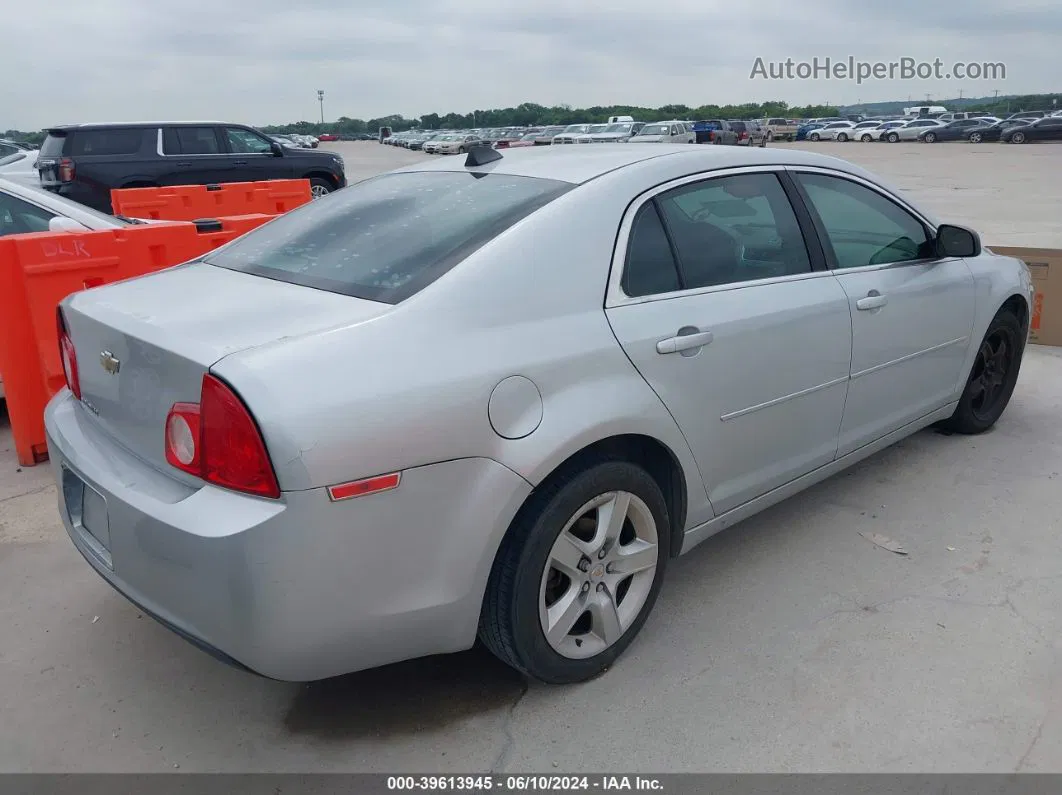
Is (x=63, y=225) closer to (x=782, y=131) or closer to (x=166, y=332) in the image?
(x=166, y=332)

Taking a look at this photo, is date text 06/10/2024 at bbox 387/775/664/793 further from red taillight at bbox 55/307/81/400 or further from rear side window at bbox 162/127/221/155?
rear side window at bbox 162/127/221/155

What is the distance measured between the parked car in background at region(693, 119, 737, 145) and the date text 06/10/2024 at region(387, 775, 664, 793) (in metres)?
32.5

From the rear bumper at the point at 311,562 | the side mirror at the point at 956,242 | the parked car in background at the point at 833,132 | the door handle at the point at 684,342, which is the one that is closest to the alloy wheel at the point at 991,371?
the side mirror at the point at 956,242

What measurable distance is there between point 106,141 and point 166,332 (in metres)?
12.2

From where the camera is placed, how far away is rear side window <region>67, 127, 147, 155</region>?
12.6 metres

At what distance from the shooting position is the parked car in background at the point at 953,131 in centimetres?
4619

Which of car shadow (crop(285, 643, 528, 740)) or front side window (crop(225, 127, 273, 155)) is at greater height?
front side window (crop(225, 127, 273, 155))

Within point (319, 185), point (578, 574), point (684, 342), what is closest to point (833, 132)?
point (319, 185)

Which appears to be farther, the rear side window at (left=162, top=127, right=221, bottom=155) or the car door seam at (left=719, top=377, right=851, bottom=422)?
the rear side window at (left=162, top=127, right=221, bottom=155)

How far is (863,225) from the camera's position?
381 cm

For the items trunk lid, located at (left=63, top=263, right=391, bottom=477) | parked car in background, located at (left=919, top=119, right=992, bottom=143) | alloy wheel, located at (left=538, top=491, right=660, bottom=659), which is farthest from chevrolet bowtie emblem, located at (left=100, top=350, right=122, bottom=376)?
parked car in background, located at (left=919, top=119, right=992, bottom=143)

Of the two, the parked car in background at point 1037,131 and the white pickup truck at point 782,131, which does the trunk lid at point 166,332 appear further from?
the white pickup truck at point 782,131

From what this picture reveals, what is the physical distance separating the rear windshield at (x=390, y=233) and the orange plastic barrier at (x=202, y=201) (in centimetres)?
632

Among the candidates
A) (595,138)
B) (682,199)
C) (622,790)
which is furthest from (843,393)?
(595,138)
